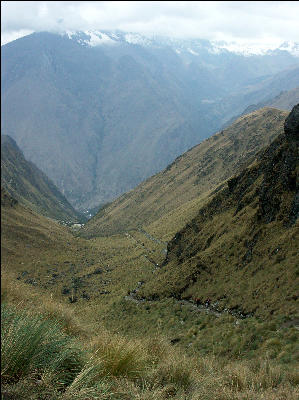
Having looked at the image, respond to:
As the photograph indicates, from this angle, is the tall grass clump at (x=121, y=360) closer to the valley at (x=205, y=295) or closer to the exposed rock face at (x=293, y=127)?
the valley at (x=205, y=295)

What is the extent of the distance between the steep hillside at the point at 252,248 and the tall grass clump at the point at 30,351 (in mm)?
16192

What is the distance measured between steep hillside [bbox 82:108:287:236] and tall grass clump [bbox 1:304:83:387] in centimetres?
12541

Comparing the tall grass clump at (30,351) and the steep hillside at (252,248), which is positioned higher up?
the tall grass clump at (30,351)

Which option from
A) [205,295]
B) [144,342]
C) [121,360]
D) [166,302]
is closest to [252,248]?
[205,295]

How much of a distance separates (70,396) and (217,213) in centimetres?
4349

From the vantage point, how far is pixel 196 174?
16300cm

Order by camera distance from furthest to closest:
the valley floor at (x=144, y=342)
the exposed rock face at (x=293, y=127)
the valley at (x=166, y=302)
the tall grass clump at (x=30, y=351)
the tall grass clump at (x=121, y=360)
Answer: the exposed rock face at (x=293, y=127), the tall grass clump at (x=121, y=360), the valley floor at (x=144, y=342), the valley at (x=166, y=302), the tall grass clump at (x=30, y=351)

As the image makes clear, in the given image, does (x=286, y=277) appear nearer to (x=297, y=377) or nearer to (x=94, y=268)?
(x=297, y=377)

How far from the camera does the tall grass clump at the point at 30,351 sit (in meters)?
5.30

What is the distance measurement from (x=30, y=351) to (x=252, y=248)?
28024 millimetres

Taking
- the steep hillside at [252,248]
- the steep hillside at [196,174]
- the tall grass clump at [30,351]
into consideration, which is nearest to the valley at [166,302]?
the tall grass clump at [30,351]

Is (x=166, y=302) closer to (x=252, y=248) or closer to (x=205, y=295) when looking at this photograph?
(x=205, y=295)

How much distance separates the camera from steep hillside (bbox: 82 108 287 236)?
144125 millimetres

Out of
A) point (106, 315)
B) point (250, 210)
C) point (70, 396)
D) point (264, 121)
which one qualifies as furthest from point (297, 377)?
point (264, 121)
